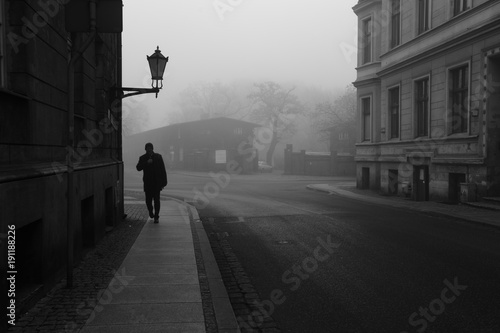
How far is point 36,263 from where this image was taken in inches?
217

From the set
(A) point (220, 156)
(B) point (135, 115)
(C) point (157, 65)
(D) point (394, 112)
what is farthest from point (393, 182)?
(B) point (135, 115)

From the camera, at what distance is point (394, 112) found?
22.8 metres

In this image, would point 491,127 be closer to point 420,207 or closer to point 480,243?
point 420,207

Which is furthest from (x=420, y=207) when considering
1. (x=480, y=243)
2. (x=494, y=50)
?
(x=480, y=243)

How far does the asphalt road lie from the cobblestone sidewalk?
1955 millimetres

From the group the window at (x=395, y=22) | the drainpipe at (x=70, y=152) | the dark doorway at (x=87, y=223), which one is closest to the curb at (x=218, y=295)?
the drainpipe at (x=70, y=152)

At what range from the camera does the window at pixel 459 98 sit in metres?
17.0

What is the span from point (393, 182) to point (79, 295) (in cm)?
1876

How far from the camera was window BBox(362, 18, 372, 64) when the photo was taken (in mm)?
25703

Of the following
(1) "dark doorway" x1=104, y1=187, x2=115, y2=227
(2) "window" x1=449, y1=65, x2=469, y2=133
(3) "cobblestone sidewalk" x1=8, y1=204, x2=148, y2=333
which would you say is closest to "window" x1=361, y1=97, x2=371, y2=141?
(2) "window" x1=449, y1=65, x2=469, y2=133

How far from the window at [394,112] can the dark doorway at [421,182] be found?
2989 mm

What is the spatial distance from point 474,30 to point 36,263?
1542 centimetres

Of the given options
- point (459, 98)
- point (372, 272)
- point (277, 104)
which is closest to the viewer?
point (372, 272)

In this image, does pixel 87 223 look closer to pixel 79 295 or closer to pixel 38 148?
pixel 38 148
